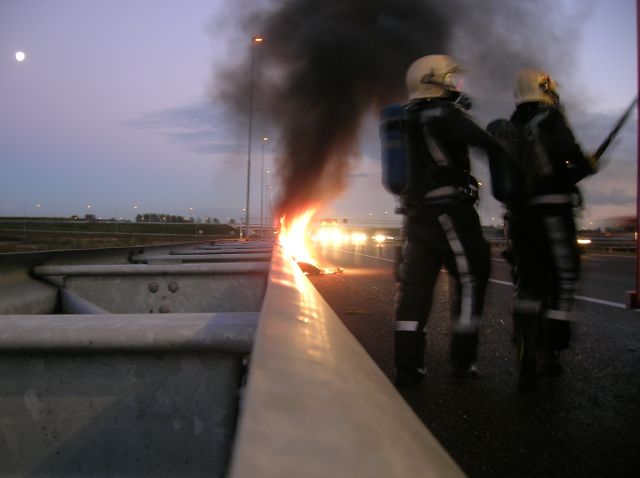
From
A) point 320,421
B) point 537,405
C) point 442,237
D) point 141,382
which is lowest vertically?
point 537,405

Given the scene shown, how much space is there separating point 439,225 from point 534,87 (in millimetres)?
1188

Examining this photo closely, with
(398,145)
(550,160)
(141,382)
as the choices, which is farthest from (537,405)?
(141,382)

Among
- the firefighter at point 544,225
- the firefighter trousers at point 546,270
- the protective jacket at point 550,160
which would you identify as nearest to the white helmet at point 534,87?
the firefighter at point 544,225

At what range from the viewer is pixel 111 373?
136 cm

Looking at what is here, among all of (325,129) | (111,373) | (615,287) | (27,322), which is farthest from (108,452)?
(325,129)

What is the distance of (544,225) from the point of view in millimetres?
3262

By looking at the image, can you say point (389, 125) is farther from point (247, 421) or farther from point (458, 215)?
point (247, 421)

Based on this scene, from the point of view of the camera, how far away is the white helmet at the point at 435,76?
311 cm

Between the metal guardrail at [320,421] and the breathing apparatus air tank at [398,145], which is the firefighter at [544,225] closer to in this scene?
the breathing apparatus air tank at [398,145]

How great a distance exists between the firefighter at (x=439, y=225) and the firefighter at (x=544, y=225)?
1.01 feet

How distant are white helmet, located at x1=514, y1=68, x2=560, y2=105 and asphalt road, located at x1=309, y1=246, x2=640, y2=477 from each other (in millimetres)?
1805

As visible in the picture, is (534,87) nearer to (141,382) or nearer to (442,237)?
(442,237)

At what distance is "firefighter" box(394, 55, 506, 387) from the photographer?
3.05 m

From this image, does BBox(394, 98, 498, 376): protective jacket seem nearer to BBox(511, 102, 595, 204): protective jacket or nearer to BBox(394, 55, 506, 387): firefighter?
BBox(394, 55, 506, 387): firefighter
